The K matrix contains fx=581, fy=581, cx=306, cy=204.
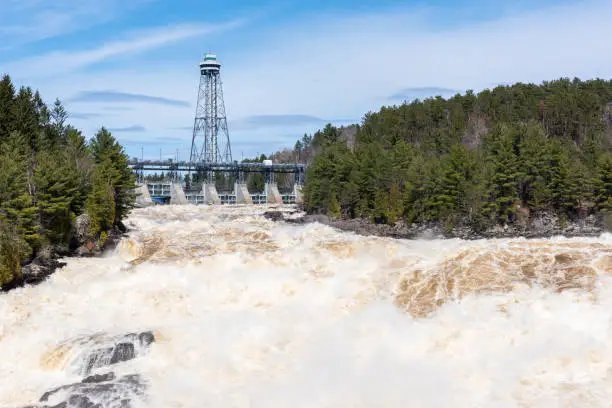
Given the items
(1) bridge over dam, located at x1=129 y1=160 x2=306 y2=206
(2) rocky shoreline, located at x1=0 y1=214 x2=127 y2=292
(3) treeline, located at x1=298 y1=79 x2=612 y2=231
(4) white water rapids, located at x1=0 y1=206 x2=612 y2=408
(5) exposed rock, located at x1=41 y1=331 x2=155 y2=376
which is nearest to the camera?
(4) white water rapids, located at x1=0 y1=206 x2=612 y2=408

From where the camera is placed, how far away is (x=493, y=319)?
1057 inches

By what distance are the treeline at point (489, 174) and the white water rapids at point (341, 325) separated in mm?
32564

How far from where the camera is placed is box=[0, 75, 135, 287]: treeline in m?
40.6

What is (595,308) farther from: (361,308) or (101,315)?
(101,315)

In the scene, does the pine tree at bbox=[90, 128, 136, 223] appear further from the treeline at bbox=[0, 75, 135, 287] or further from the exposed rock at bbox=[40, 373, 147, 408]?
the exposed rock at bbox=[40, 373, 147, 408]

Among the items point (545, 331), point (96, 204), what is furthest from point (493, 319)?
point (96, 204)

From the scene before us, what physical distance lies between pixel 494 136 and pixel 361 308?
2334 inches

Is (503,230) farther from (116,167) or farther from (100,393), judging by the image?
(100,393)

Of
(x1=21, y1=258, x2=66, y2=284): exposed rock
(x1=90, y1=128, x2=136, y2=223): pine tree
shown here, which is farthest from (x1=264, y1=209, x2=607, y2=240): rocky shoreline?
(x1=21, y1=258, x2=66, y2=284): exposed rock

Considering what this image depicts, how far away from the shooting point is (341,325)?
28.8 metres

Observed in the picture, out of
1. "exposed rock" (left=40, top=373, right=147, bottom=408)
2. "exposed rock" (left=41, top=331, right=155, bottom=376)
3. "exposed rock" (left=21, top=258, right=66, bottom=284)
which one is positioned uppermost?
"exposed rock" (left=21, top=258, right=66, bottom=284)

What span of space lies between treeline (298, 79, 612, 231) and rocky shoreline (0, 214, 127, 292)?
123ft

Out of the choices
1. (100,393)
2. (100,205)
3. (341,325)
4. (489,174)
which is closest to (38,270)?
(100,205)

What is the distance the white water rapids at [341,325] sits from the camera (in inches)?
891
